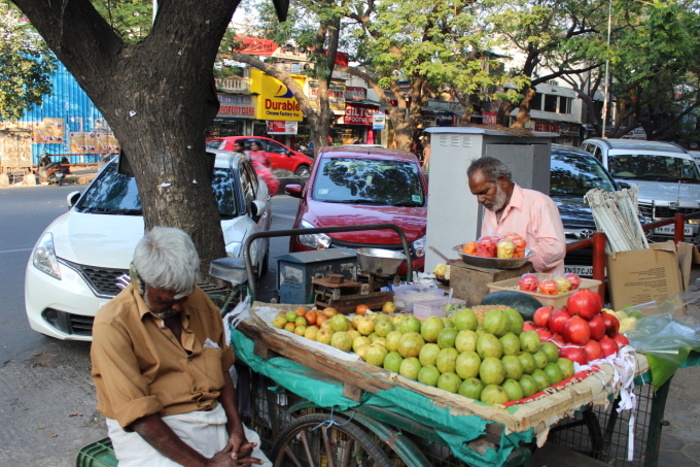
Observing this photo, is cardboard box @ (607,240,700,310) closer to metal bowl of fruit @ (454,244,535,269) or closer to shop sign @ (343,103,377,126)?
metal bowl of fruit @ (454,244,535,269)

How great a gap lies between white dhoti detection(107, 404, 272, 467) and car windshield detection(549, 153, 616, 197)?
6996mm

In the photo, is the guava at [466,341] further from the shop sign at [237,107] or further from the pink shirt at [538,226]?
the shop sign at [237,107]

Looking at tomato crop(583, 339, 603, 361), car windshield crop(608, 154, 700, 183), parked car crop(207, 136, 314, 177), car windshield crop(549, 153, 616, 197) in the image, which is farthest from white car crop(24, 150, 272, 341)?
parked car crop(207, 136, 314, 177)

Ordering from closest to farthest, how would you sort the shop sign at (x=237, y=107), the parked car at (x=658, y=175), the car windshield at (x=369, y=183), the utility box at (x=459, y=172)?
the utility box at (x=459, y=172) → the car windshield at (x=369, y=183) → the parked car at (x=658, y=175) → the shop sign at (x=237, y=107)

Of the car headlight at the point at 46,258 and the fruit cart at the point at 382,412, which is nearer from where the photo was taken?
the fruit cart at the point at 382,412

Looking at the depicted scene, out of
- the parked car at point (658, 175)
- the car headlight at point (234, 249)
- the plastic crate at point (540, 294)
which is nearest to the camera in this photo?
the plastic crate at point (540, 294)

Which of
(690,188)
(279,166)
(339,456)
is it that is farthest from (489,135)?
(279,166)

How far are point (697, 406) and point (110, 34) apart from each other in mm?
5252

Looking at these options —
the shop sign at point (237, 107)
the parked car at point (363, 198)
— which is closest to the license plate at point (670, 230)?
the parked car at point (363, 198)

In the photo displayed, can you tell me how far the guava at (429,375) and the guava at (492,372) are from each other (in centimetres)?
19

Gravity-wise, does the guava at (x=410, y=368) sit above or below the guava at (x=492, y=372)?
below

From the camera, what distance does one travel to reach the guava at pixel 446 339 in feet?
9.11

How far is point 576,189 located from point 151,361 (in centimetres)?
762

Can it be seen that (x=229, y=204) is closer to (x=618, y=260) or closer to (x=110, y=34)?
(x=110, y=34)
